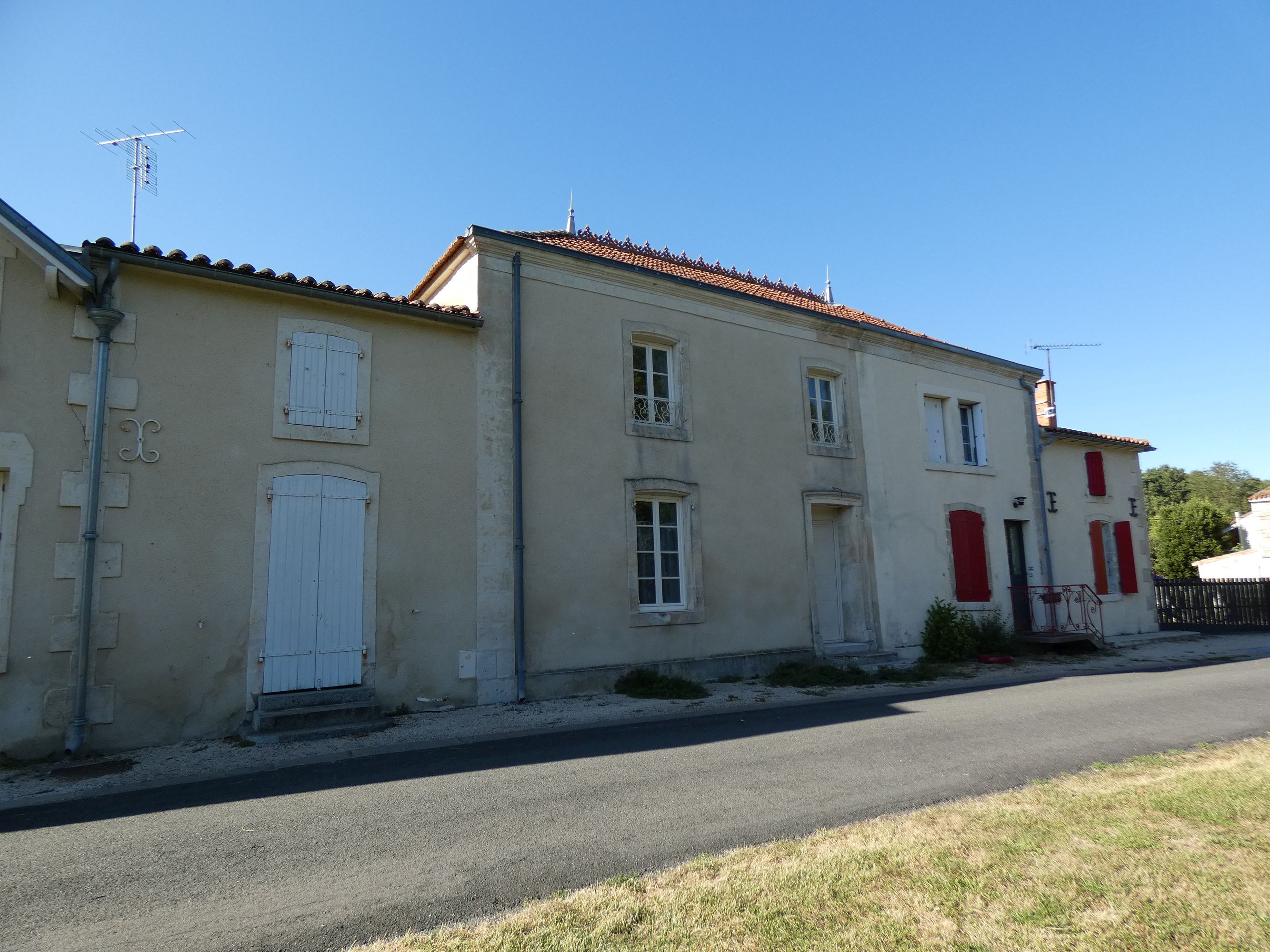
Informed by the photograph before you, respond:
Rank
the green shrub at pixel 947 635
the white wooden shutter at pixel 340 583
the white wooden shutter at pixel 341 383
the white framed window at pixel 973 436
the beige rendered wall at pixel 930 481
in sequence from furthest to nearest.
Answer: the white framed window at pixel 973 436 → the beige rendered wall at pixel 930 481 → the green shrub at pixel 947 635 → the white wooden shutter at pixel 341 383 → the white wooden shutter at pixel 340 583

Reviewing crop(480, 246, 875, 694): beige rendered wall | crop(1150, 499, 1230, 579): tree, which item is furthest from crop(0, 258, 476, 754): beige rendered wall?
crop(1150, 499, 1230, 579): tree

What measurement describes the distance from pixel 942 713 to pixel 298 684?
6001mm

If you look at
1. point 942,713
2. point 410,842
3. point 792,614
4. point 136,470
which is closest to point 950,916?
point 410,842

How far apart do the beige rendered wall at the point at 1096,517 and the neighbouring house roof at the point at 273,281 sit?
11.9 meters

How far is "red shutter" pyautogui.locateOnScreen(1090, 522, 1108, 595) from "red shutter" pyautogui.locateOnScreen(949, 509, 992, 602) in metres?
3.43

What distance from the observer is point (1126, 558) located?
15.4m

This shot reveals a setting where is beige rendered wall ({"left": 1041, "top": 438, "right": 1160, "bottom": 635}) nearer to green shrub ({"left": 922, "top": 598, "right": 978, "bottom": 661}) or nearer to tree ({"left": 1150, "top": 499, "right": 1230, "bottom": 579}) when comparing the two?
green shrub ({"left": 922, "top": 598, "right": 978, "bottom": 661})

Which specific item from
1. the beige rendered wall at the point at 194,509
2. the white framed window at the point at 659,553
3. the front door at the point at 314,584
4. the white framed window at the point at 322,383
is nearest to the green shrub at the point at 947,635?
the white framed window at the point at 659,553

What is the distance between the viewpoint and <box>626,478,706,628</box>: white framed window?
30.3 feet

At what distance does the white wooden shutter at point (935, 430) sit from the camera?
13023 mm

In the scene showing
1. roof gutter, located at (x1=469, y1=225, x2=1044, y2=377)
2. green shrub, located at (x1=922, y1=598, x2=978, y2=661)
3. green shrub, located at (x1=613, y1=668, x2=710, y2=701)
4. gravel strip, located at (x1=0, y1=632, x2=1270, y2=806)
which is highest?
roof gutter, located at (x1=469, y1=225, x2=1044, y2=377)

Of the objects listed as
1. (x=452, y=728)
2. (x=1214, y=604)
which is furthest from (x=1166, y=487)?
(x=452, y=728)

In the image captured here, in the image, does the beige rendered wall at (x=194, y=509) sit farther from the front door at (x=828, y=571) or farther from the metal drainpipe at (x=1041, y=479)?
the metal drainpipe at (x=1041, y=479)

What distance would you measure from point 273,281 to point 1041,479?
13406 mm
